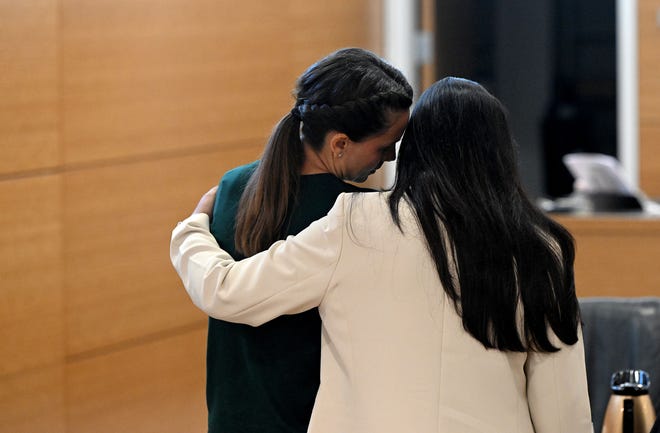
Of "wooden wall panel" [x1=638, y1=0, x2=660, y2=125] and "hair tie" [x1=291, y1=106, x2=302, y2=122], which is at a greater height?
"wooden wall panel" [x1=638, y1=0, x2=660, y2=125]

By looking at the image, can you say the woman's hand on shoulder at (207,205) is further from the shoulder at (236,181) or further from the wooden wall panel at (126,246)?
the wooden wall panel at (126,246)

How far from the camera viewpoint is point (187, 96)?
486 cm

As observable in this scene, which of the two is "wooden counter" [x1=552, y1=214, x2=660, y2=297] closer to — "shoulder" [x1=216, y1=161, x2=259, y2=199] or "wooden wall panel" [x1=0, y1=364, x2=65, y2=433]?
"wooden wall panel" [x1=0, y1=364, x2=65, y2=433]

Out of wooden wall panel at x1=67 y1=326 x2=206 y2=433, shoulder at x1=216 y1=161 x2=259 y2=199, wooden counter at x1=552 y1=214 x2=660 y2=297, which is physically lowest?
wooden wall panel at x1=67 y1=326 x2=206 y2=433

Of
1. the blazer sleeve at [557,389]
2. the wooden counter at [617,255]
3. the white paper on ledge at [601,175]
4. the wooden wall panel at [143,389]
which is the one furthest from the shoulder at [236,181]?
the white paper on ledge at [601,175]

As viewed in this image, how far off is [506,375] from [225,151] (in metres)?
3.38

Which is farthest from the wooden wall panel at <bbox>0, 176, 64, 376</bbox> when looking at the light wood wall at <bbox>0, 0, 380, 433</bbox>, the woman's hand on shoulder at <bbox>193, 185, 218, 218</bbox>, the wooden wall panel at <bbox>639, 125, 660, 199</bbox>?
the wooden wall panel at <bbox>639, 125, 660, 199</bbox>

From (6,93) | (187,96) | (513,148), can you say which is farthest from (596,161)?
(513,148)

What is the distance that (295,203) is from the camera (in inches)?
76.8

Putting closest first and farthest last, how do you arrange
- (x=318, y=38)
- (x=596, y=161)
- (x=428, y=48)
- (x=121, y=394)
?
(x=121, y=394), (x=596, y=161), (x=318, y=38), (x=428, y=48)

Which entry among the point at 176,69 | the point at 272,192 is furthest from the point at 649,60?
the point at 272,192

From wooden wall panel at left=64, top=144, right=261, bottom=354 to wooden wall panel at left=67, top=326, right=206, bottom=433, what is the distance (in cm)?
9

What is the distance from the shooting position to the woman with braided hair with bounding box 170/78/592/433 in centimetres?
182

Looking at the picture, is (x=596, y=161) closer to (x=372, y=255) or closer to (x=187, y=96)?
(x=187, y=96)
